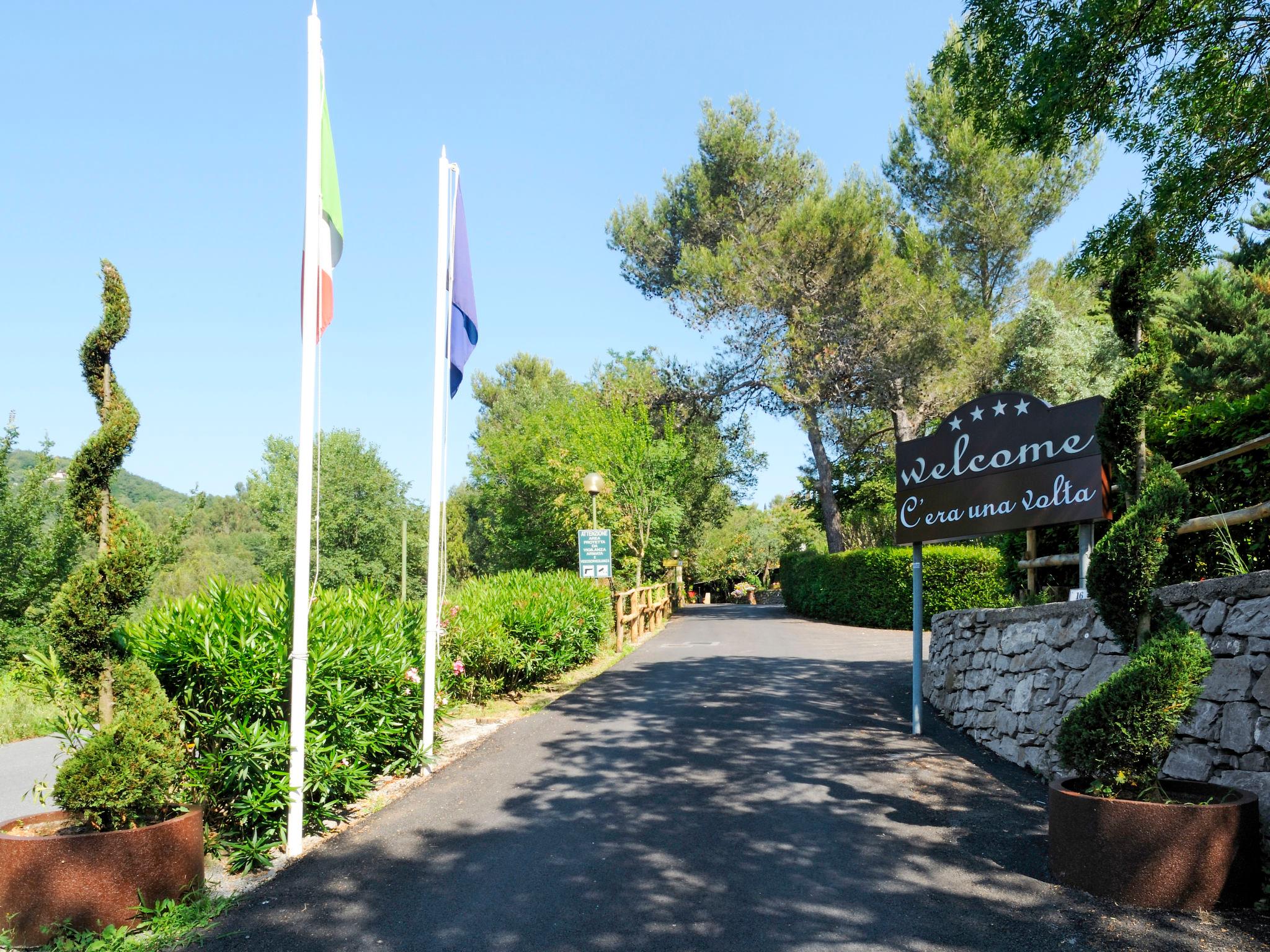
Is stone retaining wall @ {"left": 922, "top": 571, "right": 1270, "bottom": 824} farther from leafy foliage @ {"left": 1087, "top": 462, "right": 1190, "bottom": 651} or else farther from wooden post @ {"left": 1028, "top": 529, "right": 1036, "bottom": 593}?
wooden post @ {"left": 1028, "top": 529, "right": 1036, "bottom": 593}

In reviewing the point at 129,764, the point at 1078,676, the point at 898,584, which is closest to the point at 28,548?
the point at 129,764

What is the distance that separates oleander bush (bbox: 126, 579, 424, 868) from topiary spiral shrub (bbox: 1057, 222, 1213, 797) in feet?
13.4

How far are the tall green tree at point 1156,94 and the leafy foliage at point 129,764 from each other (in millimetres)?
8069

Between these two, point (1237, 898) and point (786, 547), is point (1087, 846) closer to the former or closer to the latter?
point (1237, 898)

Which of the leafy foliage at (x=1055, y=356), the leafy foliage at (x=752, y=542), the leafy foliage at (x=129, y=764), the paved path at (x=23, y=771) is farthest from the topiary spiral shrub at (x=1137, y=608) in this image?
the leafy foliage at (x=752, y=542)

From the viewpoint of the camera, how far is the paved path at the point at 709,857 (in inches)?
142

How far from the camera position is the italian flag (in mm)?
5133

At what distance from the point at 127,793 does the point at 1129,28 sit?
9028 millimetres

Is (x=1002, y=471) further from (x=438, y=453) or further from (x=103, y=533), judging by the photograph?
(x=103, y=533)

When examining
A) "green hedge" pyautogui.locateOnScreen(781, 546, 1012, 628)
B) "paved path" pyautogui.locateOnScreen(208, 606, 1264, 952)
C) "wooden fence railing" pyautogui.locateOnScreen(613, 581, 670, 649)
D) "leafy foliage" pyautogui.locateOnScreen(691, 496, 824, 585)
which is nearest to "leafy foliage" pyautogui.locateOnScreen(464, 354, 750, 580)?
"wooden fence railing" pyautogui.locateOnScreen(613, 581, 670, 649)

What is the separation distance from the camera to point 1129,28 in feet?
24.0

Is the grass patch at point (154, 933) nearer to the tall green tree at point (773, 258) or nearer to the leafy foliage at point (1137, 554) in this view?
the leafy foliage at point (1137, 554)

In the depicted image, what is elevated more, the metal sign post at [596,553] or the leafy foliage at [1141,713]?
the metal sign post at [596,553]

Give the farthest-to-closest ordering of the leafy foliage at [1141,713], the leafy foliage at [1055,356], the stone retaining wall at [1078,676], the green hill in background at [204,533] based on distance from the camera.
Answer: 1. the green hill in background at [204,533]
2. the leafy foliage at [1055,356]
3. the stone retaining wall at [1078,676]
4. the leafy foliage at [1141,713]
